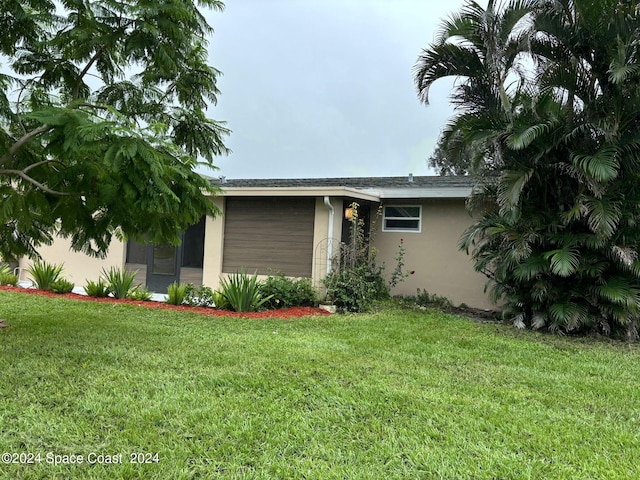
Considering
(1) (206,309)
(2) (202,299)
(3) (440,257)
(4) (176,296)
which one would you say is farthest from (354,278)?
(4) (176,296)

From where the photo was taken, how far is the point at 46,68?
5852 mm

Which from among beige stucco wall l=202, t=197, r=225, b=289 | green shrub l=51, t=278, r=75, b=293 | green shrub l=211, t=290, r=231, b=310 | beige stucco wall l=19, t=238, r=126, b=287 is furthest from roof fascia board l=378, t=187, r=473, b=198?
green shrub l=51, t=278, r=75, b=293

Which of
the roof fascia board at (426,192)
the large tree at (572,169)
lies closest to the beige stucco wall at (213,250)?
the roof fascia board at (426,192)

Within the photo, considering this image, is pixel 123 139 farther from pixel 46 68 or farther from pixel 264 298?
pixel 264 298

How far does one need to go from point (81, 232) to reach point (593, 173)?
7249mm

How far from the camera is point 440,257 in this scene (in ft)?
34.9

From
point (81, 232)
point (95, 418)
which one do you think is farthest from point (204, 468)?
point (81, 232)

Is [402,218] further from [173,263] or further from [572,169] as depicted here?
[173,263]

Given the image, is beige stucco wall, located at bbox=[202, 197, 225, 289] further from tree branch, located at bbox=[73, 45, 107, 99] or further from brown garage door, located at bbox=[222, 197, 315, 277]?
tree branch, located at bbox=[73, 45, 107, 99]

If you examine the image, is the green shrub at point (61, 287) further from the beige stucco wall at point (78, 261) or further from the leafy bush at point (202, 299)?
the leafy bush at point (202, 299)

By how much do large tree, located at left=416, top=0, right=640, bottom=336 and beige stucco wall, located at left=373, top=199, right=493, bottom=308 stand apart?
2215mm

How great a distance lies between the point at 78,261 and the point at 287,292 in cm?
715

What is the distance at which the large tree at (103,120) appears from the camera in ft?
13.3

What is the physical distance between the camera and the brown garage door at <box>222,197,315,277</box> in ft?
34.1
